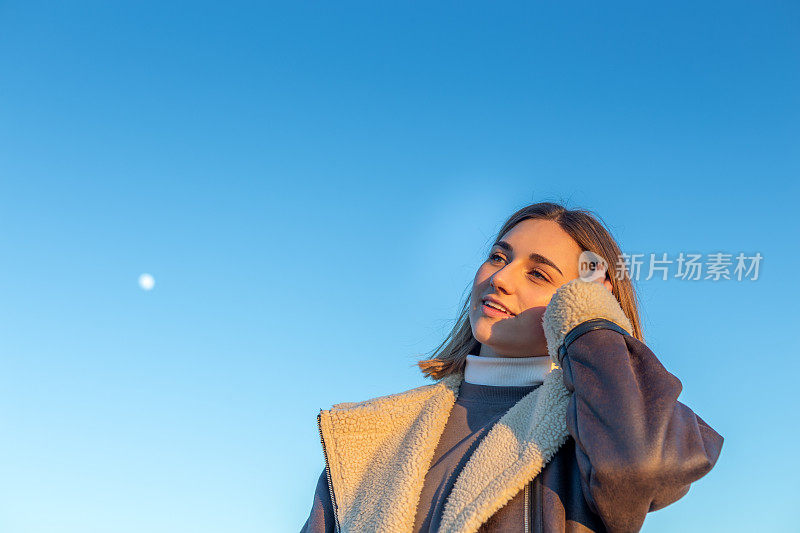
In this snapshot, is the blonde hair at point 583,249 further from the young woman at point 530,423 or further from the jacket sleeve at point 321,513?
the jacket sleeve at point 321,513

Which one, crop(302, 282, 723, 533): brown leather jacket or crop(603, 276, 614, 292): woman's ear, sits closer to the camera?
crop(302, 282, 723, 533): brown leather jacket

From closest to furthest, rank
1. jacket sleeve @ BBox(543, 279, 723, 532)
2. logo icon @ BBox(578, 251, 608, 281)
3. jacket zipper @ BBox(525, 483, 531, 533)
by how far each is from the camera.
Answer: jacket sleeve @ BBox(543, 279, 723, 532)
jacket zipper @ BBox(525, 483, 531, 533)
logo icon @ BBox(578, 251, 608, 281)

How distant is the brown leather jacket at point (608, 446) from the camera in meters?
1.90

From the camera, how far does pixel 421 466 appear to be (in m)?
2.52

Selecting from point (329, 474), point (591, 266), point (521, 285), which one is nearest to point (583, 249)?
point (591, 266)

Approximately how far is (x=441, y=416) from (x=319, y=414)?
1.70 ft

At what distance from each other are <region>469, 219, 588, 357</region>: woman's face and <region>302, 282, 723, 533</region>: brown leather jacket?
1.25ft

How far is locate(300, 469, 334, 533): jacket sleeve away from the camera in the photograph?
8.87 ft

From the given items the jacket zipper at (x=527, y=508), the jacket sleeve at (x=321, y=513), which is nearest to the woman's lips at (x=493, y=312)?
the jacket zipper at (x=527, y=508)

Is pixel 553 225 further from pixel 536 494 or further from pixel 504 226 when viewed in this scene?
pixel 536 494

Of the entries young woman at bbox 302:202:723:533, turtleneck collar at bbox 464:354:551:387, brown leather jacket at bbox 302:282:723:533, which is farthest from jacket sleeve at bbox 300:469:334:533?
turtleneck collar at bbox 464:354:551:387

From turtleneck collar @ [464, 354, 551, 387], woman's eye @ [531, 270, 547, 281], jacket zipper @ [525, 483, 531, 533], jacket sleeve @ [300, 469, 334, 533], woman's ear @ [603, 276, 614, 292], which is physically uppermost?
woman's eye @ [531, 270, 547, 281]

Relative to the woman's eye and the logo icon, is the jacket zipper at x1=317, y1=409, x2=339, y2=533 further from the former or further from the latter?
the logo icon

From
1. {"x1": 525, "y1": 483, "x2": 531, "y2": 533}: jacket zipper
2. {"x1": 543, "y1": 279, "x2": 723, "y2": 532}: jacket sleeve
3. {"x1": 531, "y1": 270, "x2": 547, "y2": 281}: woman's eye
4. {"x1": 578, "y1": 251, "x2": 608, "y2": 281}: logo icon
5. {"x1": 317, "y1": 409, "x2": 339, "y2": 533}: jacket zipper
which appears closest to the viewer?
{"x1": 543, "y1": 279, "x2": 723, "y2": 532}: jacket sleeve
